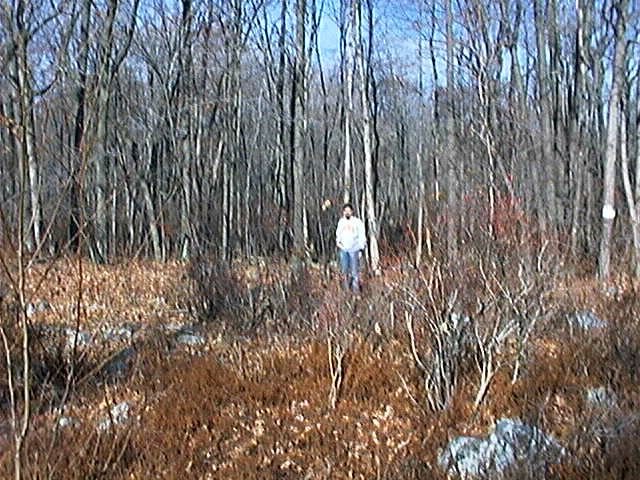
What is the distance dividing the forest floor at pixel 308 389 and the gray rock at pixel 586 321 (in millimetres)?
44

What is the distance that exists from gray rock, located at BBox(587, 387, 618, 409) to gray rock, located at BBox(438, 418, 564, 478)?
665mm

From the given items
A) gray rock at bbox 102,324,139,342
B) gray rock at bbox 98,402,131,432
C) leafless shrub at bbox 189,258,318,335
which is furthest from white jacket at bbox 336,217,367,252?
gray rock at bbox 98,402,131,432

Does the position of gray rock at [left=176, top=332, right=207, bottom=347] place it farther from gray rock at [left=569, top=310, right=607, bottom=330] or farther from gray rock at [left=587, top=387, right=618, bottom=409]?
gray rock at [left=587, top=387, right=618, bottom=409]

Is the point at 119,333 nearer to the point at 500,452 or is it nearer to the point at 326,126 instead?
the point at 500,452

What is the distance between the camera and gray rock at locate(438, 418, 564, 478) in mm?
3947

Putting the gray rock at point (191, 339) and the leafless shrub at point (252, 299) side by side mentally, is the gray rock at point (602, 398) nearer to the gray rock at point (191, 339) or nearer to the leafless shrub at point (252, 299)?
the leafless shrub at point (252, 299)

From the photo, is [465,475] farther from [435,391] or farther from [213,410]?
[213,410]

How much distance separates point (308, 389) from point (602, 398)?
2.39m

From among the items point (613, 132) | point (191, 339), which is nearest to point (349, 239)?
point (191, 339)

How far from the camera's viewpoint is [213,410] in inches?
217

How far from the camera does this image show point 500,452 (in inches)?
167

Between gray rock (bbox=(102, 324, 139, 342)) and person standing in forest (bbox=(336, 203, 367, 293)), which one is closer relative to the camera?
gray rock (bbox=(102, 324, 139, 342))

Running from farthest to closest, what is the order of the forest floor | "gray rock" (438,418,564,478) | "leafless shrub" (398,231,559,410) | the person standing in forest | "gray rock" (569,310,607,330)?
the person standing in forest → "gray rock" (569,310,607,330) → "leafless shrub" (398,231,559,410) → the forest floor → "gray rock" (438,418,564,478)

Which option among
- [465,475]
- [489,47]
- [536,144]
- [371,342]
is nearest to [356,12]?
[489,47]
